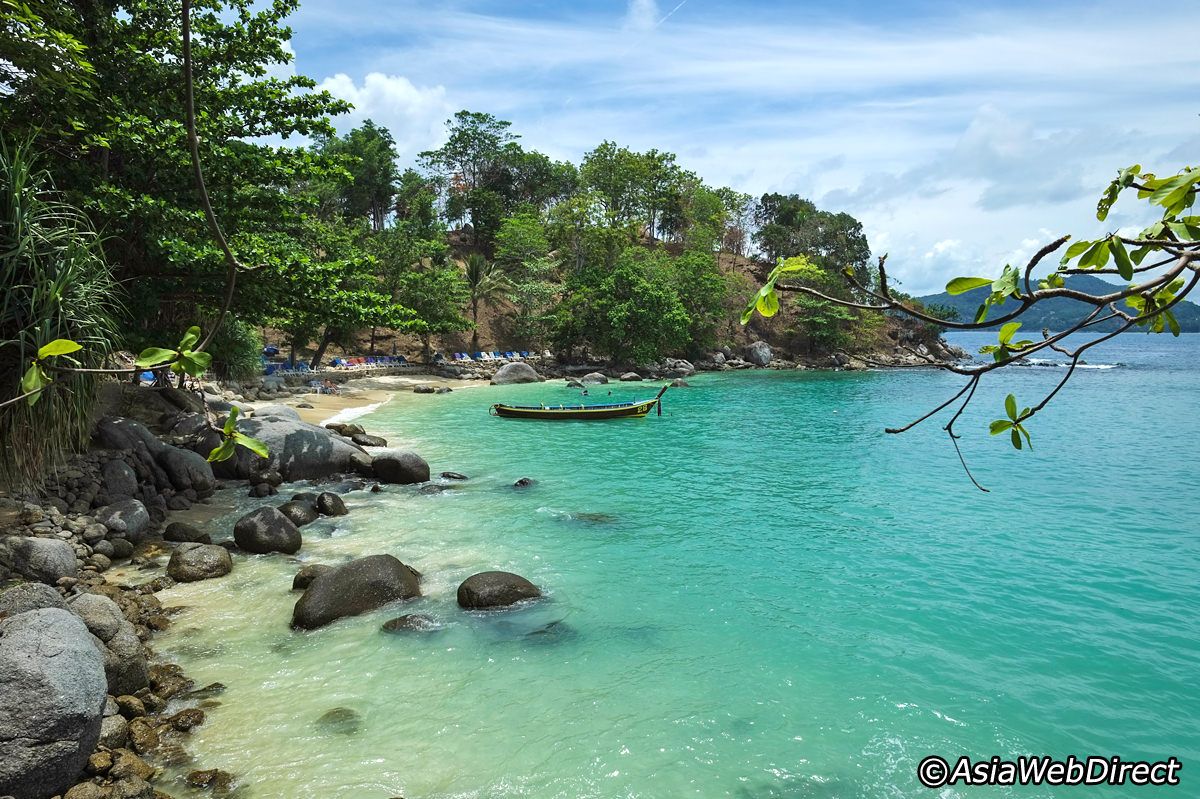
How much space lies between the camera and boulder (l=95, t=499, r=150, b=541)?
11.7m

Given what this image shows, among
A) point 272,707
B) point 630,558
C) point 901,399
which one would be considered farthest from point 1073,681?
point 901,399

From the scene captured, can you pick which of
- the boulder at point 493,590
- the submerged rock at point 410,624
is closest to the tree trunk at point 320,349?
the boulder at point 493,590

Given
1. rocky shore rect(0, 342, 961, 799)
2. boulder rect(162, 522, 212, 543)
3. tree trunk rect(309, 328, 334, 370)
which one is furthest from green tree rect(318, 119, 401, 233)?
boulder rect(162, 522, 212, 543)

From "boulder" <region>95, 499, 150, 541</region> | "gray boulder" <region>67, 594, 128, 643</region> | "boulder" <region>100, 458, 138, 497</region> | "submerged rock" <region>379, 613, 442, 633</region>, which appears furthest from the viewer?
"boulder" <region>100, 458, 138, 497</region>

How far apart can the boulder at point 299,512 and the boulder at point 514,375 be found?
30.6 m

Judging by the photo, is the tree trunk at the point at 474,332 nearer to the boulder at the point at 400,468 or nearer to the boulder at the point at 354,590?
the boulder at the point at 400,468

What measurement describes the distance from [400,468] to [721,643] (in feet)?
36.0

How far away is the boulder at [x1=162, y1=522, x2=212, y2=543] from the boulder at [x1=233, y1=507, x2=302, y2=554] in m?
0.58

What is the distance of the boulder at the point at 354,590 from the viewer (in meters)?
9.83

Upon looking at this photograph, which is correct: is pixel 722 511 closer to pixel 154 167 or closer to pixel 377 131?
pixel 154 167

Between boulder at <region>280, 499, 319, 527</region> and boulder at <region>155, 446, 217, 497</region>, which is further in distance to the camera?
boulder at <region>155, 446, 217, 497</region>

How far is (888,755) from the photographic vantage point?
7500mm

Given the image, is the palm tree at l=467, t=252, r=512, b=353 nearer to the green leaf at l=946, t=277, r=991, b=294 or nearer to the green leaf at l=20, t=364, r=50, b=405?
the green leaf at l=20, t=364, r=50, b=405

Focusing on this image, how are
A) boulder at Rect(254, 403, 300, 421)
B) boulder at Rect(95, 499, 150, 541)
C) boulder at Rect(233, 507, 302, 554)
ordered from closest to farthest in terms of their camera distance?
1. boulder at Rect(95, 499, 150, 541)
2. boulder at Rect(233, 507, 302, 554)
3. boulder at Rect(254, 403, 300, 421)
